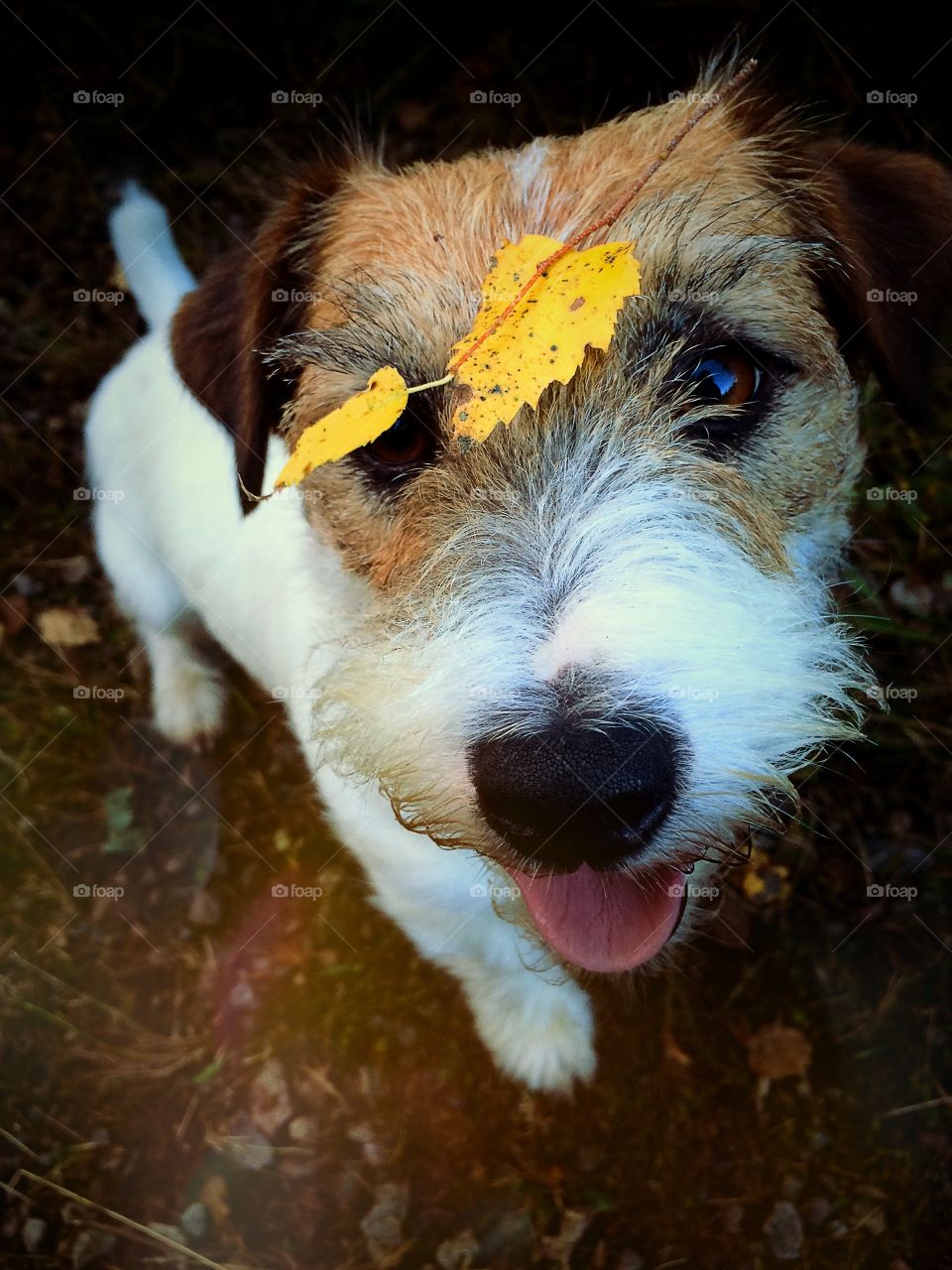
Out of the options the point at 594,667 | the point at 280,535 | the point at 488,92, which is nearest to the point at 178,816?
the point at 280,535

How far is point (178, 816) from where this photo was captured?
172 inches

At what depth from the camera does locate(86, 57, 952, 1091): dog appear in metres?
1.89

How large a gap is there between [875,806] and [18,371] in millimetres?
5006

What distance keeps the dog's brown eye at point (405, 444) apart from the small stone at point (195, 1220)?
3261 mm

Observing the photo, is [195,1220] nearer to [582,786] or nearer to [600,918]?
[600,918]
